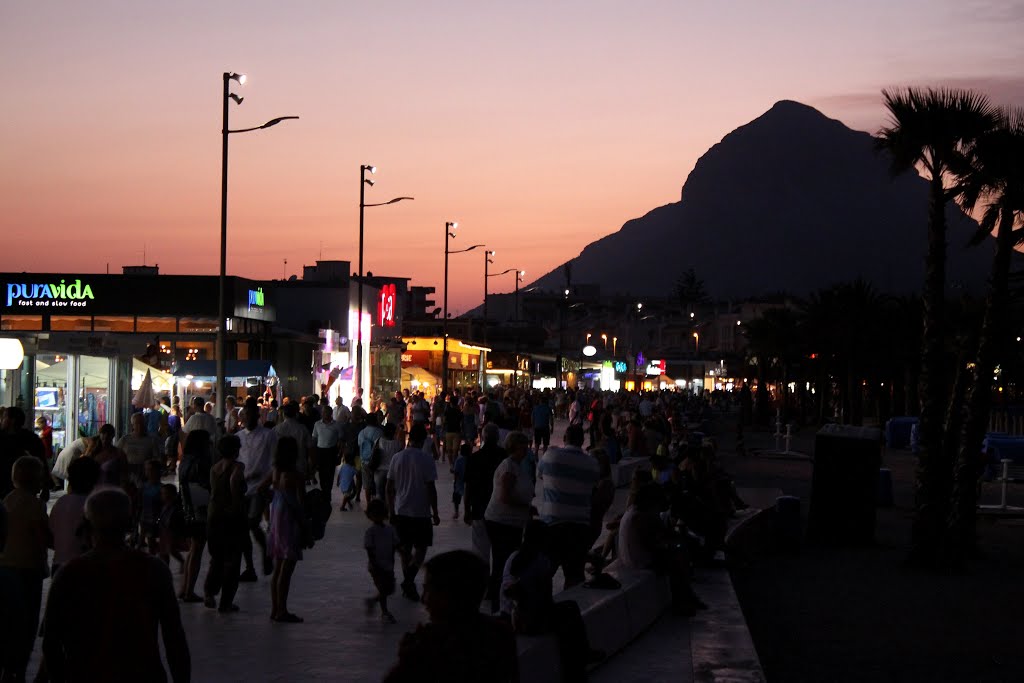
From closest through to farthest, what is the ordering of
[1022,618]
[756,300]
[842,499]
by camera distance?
[1022,618], [842,499], [756,300]

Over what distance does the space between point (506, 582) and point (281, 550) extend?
11.0 feet

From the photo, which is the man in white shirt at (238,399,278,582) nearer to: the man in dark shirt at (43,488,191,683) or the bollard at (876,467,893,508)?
the man in dark shirt at (43,488,191,683)

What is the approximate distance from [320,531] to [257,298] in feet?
117

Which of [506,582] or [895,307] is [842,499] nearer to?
[506,582]

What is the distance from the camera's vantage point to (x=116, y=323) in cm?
4525

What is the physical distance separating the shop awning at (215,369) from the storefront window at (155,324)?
39.2 feet

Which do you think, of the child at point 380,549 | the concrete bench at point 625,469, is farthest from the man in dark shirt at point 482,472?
the concrete bench at point 625,469

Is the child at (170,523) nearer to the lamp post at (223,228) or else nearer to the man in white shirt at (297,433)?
the man in white shirt at (297,433)

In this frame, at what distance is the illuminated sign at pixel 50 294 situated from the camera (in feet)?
144

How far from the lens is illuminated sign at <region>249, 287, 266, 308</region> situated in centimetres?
4612

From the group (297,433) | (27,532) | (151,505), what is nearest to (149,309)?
(297,433)

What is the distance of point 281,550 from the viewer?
11.4 m

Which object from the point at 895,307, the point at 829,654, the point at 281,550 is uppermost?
the point at 895,307

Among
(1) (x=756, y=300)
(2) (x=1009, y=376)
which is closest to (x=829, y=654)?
(2) (x=1009, y=376)
